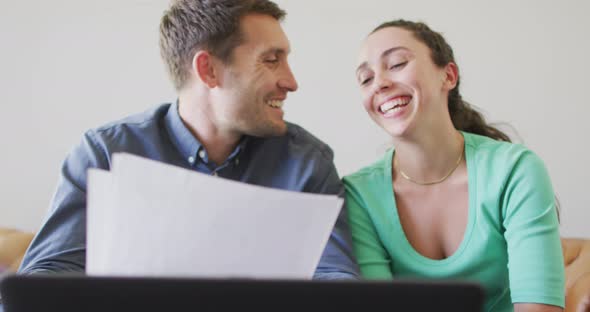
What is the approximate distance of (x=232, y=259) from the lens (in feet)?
1.95

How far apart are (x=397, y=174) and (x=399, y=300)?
80 centimetres

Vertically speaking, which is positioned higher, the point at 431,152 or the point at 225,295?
the point at 431,152

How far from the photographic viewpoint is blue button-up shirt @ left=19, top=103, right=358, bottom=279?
100 centimetres

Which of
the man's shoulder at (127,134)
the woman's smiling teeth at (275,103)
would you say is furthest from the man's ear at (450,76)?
the man's shoulder at (127,134)

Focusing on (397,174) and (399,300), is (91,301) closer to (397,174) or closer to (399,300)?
(399,300)

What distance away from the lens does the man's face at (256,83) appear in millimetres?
1179

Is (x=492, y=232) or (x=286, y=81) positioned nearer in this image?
(x=492, y=232)

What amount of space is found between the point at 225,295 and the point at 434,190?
0.80m

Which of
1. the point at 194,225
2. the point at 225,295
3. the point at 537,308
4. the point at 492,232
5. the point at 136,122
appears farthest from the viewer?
the point at 136,122

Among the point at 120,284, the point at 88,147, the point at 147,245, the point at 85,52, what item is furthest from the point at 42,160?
the point at 120,284

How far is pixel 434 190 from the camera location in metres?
1.19

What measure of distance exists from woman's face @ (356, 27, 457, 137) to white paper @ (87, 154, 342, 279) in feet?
1.97

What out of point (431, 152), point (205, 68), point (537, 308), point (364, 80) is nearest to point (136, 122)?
point (205, 68)

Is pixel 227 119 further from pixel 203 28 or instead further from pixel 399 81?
pixel 399 81
